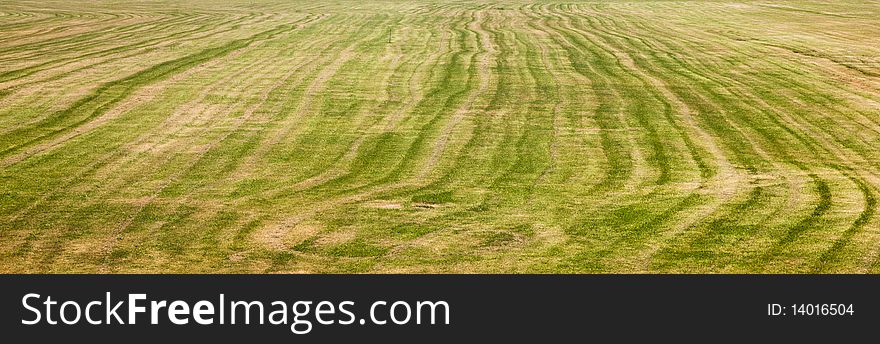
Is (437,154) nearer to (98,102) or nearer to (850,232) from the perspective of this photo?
(850,232)

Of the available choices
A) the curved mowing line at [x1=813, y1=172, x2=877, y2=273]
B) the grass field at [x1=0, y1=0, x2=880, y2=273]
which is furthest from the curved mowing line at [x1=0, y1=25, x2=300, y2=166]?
the curved mowing line at [x1=813, y1=172, x2=877, y2=273]

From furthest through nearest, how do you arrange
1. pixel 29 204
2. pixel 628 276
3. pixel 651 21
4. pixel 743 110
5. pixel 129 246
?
pixel 651 21
pixel 743 110
pixel 29 204
pixel 129 246
pixel 628 276

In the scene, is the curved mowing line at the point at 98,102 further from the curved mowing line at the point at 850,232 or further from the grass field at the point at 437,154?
the curved mowing line at the point at 850,232

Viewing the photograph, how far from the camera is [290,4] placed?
57406 mm

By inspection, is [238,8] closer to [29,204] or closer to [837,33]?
[837,33]

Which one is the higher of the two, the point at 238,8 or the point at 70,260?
the point at 70,260

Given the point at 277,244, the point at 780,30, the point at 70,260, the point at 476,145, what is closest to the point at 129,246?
the point at 70,260

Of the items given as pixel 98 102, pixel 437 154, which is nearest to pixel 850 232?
pixel 437 154

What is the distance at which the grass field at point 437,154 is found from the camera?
11672mm

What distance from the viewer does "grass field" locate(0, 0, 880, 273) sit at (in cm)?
1167

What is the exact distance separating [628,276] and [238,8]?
1808 inches

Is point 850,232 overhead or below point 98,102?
overhead

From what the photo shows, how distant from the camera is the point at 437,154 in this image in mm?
17469

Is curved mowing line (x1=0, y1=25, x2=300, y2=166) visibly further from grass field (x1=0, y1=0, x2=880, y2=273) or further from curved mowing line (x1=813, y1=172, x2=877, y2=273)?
curved mowing line (x1=813, y1=172, x2=877, y2=273)
